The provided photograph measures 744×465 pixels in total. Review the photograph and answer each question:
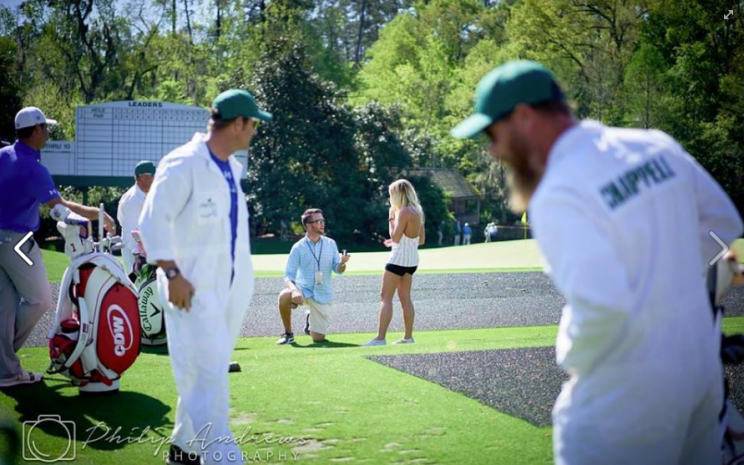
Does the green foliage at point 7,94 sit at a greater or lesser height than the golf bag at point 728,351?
greater

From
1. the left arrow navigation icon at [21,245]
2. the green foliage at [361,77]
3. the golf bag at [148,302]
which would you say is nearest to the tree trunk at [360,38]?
the green foliage at [361,77]

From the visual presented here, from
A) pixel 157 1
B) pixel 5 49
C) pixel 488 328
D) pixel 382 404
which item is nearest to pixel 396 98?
pixel 157 1

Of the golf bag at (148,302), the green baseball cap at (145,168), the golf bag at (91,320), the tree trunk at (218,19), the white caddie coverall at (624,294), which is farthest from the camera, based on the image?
the tree trunk at (218,19)

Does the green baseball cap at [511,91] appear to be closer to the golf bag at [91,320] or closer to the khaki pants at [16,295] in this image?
the golf bag at [91,320]

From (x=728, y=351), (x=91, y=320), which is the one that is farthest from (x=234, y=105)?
(x=728, y=351)

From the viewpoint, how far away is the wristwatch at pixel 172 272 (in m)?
5.67

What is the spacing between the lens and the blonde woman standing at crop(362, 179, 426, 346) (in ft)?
40.9

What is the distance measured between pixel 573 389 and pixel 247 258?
305 centimetres

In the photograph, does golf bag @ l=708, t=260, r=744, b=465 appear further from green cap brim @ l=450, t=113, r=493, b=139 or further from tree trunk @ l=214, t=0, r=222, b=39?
tree trunk @ l=214, t=0, r=222, b=39

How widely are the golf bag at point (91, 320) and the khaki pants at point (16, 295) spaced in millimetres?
600

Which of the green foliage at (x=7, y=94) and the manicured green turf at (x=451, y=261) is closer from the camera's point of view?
the manicured green turf at (x=451, y=261)

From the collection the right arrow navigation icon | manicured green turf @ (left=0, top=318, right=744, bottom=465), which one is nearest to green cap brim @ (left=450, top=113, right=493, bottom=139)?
the right arrow navigation icon

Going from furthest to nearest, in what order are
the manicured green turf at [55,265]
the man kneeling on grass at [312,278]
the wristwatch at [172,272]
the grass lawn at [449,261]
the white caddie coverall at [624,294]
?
1. the grass lawn at [449,261]
2. the manicured green turf at [55,265]
3. the man kneeling on grass at [312,278]
4. the wristwatch at [172,272]
5. the white caddie coverall at [624,294]

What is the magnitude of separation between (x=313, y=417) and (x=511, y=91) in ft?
14.3
